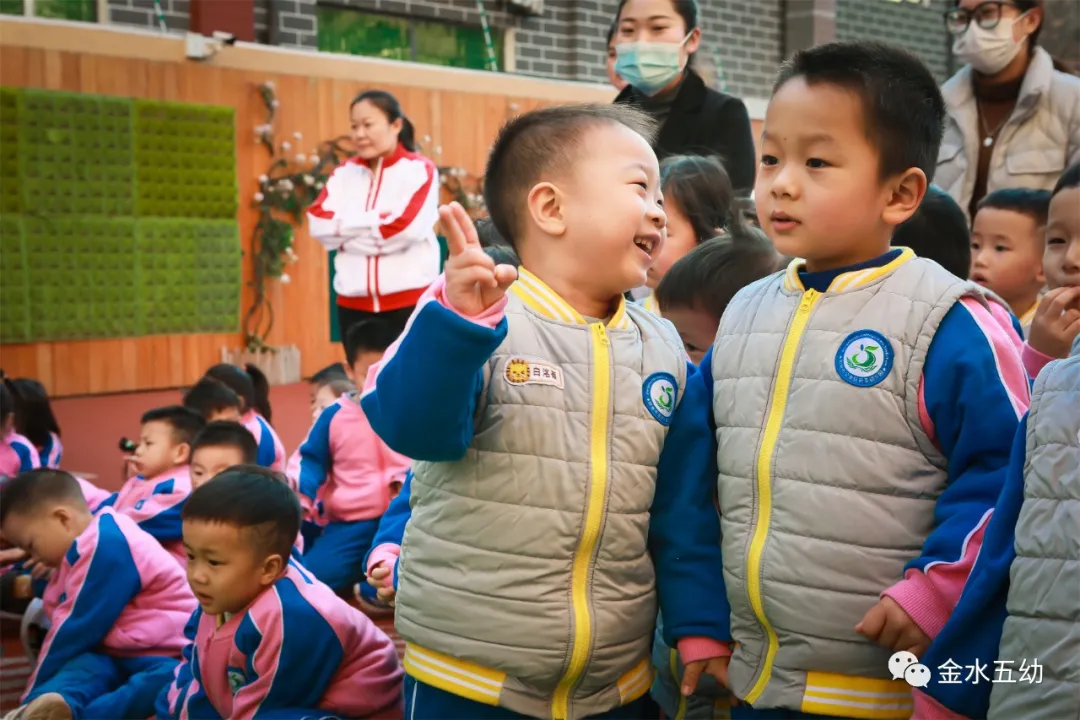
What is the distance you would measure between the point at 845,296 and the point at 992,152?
2515 millimetres

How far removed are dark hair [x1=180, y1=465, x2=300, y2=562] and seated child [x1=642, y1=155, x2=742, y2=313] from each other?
952 mm

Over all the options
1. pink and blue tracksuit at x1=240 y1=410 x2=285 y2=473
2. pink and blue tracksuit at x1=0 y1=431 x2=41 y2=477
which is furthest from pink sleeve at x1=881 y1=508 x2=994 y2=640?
pink and blue tracksuit at x1=0 y1=431 x2=41 y2=477

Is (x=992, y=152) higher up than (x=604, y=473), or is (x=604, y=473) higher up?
(x=992, y=152)

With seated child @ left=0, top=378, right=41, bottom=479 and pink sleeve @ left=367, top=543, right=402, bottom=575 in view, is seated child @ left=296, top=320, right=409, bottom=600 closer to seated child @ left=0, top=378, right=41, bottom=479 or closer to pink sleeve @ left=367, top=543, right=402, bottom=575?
seated child @ left=0, top=378, right=41, bottom=479

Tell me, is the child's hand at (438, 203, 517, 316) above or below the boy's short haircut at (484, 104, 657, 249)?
below

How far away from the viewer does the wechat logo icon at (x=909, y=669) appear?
139cm

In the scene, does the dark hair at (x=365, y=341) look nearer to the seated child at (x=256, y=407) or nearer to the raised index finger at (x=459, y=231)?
the seated child at (x=256, y=407)

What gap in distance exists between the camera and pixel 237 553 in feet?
7.70

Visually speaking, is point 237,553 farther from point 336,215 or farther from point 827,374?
point 336,215

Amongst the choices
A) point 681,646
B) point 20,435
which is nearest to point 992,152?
point 681,646

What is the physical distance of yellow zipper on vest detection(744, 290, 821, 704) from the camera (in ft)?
5.04

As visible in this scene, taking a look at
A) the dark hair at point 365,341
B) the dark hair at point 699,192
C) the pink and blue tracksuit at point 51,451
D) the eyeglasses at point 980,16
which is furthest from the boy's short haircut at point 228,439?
the eyeglasses at point 980,16

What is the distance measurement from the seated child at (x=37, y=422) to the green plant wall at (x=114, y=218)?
2.84m

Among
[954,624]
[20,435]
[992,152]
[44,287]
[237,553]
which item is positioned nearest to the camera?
[954,624]
